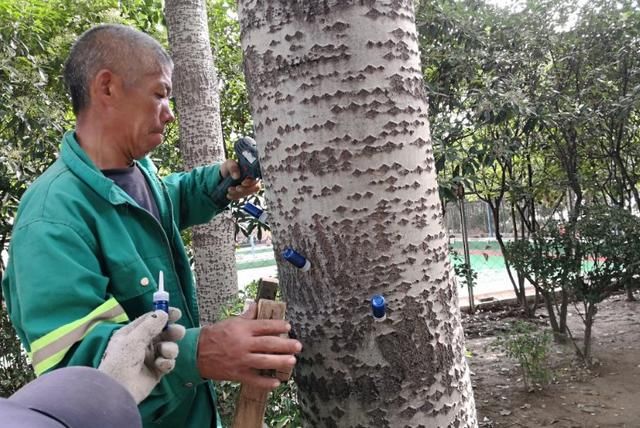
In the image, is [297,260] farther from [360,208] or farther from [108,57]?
[108,57]

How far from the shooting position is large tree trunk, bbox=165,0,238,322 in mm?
3922

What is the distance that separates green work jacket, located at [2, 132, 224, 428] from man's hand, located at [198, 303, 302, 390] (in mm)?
34

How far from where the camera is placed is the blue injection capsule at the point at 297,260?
1.28 m

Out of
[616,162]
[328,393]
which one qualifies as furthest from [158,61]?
[616,162]

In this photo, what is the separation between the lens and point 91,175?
140 cm

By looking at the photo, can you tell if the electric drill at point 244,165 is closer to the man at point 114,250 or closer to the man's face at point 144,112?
the man at point 114,250

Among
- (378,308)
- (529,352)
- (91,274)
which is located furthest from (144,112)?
(529,352)

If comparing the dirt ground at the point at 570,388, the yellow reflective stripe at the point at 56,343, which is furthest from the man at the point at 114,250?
the dirt ground at the point at 570,388

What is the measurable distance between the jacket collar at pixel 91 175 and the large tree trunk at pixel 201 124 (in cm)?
247

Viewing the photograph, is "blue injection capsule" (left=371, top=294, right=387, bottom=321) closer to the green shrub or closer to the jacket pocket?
the jacket pocket

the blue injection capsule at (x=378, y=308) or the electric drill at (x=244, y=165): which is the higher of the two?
the electric drill at (x=244, y=165)

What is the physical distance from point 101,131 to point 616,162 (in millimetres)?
7491

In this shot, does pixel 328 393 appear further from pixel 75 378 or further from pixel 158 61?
pixel 158 61

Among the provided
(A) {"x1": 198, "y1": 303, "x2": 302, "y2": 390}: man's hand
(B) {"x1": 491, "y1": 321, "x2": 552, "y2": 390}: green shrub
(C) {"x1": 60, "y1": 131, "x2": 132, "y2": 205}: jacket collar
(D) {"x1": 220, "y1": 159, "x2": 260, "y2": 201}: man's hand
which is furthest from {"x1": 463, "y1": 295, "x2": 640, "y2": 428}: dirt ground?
(C) {"x1": 60, "y1": 131, "x2": 132, "y2": 205}: jacket collar
